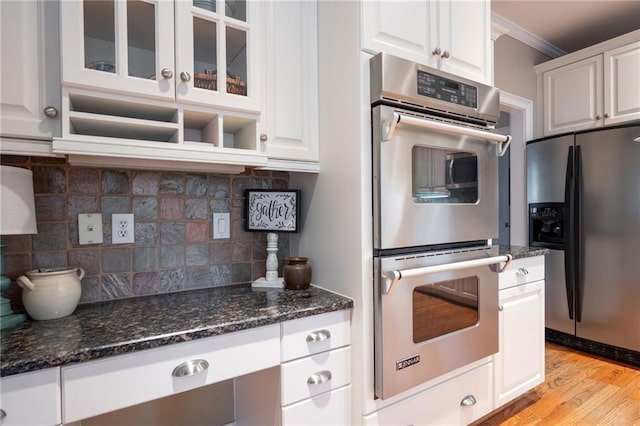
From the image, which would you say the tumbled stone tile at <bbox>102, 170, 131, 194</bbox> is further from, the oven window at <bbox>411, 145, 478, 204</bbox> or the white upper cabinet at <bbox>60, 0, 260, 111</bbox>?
the oven window at <bbox>411, 145, 478, 204</bbox>

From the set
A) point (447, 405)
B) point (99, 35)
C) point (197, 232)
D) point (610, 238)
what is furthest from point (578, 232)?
point (99, 35)

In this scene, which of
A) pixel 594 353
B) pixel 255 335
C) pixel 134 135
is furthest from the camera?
pixel 594 353

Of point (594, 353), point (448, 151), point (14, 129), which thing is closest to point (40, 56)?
point (14, 129)

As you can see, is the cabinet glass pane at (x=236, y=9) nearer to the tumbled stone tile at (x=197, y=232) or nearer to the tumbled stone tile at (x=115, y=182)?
the tumbled stone tile at (x=115, y=182)

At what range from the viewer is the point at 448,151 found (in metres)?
1.43

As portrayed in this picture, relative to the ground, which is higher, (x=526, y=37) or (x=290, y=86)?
(x=526, y=37)

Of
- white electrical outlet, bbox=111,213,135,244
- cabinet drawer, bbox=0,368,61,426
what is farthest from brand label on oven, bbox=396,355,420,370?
white electrical outlet, bbox=111,213,135,244

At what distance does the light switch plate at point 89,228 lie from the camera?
1.27 metres

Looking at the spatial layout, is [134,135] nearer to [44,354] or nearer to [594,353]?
[44,354]

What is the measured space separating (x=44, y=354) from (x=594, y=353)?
132 inches

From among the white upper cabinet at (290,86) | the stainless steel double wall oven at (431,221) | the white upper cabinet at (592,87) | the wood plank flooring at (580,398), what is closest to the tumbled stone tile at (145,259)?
the white upper cabinet at (290,86)

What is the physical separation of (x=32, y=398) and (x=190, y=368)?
1.21ft

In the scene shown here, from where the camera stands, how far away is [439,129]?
1319 mm

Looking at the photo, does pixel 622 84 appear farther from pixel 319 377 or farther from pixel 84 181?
pixel 84 181
